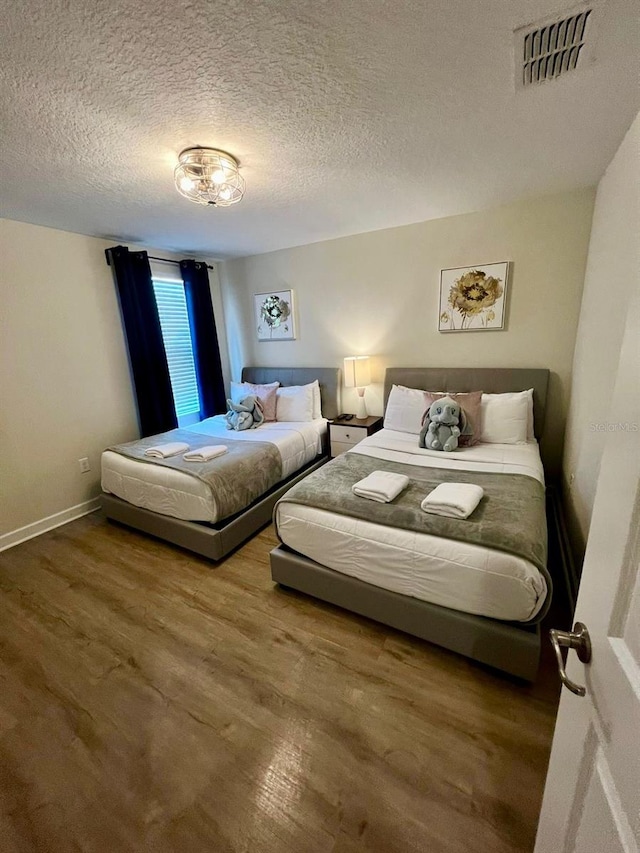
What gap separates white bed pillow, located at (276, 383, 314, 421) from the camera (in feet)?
11.7

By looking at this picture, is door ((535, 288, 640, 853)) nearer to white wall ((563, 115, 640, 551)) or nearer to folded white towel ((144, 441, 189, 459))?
white wall ((563, 115, 640, 551))

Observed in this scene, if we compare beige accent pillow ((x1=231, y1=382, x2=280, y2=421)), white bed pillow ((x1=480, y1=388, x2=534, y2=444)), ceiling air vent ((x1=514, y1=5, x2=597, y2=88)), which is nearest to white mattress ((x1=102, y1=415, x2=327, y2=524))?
beige accent pillow ((x1=231, y1=382, x2=280, y2=421))

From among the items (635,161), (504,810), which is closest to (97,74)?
(635,161)

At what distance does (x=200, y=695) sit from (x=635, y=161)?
3.08m

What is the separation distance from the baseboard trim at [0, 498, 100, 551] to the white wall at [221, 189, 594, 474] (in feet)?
7.93

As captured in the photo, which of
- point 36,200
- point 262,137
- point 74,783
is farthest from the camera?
point 36,200

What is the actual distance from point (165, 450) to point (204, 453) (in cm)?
36

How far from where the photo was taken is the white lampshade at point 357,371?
130 inches

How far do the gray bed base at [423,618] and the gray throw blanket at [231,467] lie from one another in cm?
60

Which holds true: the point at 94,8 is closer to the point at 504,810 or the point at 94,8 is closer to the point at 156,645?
the point at 156,645

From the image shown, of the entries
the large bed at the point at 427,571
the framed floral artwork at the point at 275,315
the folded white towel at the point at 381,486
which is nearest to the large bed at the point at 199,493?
the large bed at the point at 427,571

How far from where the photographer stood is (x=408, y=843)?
1021 mm

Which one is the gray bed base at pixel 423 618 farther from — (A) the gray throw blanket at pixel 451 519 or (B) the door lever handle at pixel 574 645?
(B) the door lever handle at pixel 574 645

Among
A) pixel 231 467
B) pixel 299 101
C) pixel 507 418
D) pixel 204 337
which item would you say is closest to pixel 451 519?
pixel 507 418
